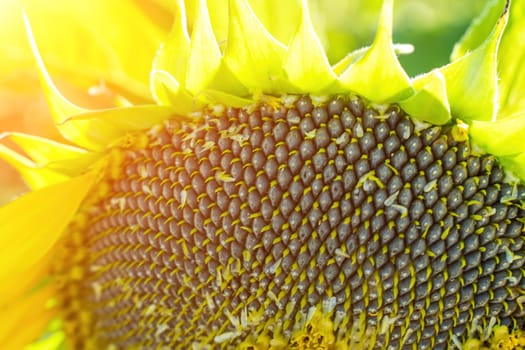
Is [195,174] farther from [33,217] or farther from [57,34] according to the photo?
[57,34]

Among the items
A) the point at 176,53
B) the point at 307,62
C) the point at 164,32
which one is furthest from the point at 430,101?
the point at 164,32

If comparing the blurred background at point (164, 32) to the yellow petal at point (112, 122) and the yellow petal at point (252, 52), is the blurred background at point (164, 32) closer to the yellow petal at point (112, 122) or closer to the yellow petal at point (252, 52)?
the yellow petal at point (112, 122)

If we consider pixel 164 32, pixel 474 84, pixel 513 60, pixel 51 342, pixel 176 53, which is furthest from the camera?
pixel 164 32

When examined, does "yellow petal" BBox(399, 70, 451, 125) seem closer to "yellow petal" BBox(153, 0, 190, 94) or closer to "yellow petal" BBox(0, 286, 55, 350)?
"yellow petal" BBox(153, 0, 190, 94)

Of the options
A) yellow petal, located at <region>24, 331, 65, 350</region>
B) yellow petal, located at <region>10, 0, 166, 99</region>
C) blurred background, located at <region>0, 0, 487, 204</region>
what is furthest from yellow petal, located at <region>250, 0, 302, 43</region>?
yellow petal, located at <region>24, 331, 65, 350</region>

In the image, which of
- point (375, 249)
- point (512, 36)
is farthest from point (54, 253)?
point (512, 36)

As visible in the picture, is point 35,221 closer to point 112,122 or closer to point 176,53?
point 112,122

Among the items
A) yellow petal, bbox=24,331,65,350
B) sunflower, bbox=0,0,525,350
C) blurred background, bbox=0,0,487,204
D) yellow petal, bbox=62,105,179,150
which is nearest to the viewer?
sunflower, bbox=0,0,525,350
